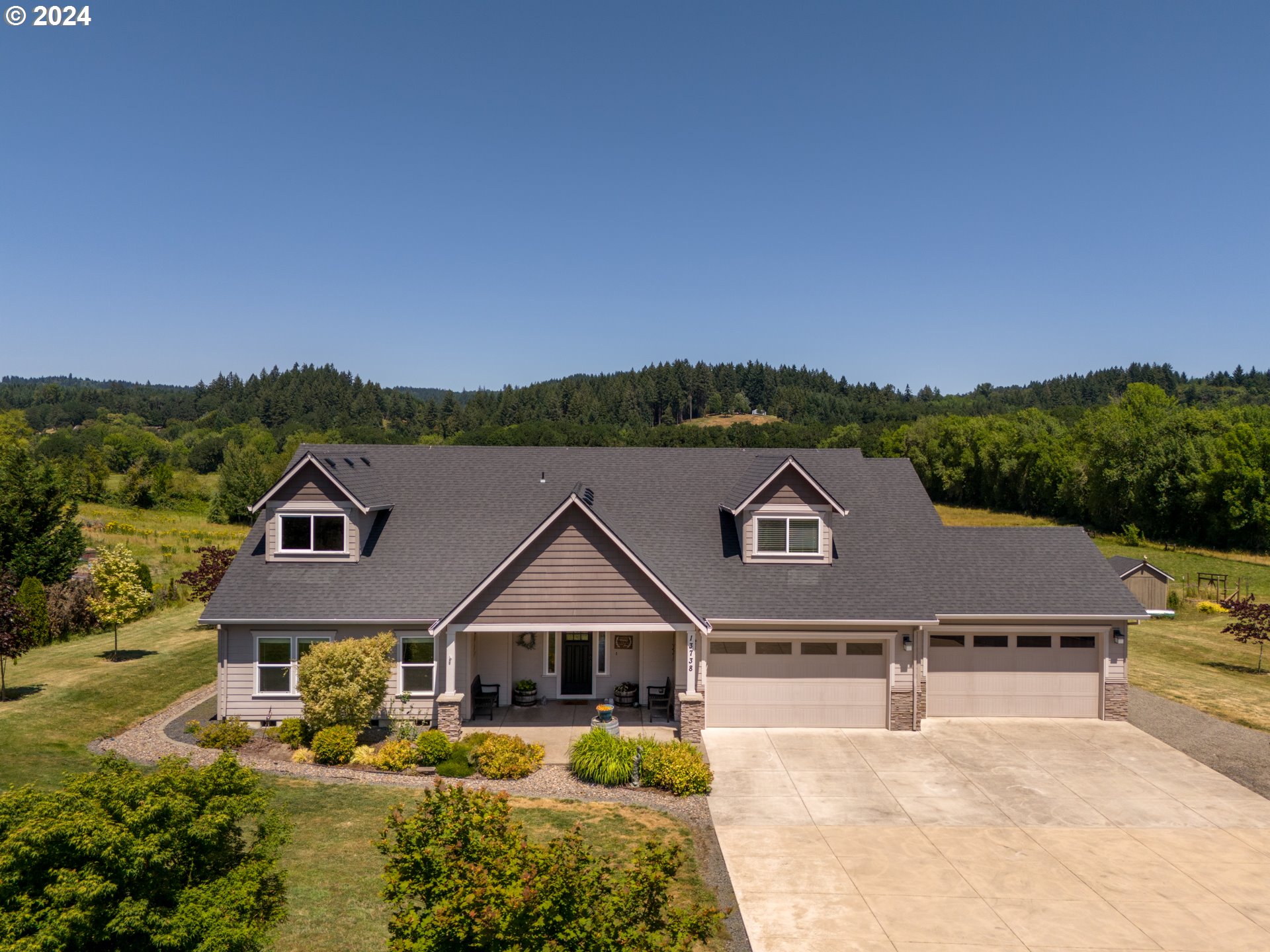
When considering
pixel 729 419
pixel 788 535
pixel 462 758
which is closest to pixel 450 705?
pixel 462 758

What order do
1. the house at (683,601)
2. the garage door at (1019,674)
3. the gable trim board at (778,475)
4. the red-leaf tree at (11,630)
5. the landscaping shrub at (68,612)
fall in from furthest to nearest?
the landscaping shrub at (68,612), the gable trim board at (778,475), the garage door at (1019,674), the red-leaf tree at (11,630), the house at (683,601)

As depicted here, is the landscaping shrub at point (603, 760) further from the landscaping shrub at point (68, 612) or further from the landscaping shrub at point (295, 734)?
the landscaping shrub at point (68, 612)

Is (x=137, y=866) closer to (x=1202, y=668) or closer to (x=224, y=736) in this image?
(x=224, y=736)

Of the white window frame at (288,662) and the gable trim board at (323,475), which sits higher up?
the gable trim board at (323,475)

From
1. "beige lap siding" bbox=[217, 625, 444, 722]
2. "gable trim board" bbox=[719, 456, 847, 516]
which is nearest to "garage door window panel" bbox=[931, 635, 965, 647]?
"gable trim board" bbox=[719, 456, 847, 516]

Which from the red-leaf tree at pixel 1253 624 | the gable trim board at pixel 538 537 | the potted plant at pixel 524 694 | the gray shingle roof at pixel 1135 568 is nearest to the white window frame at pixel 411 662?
the gable trim board at pixel 538 537

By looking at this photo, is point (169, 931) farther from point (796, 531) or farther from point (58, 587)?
point (58, 587)
